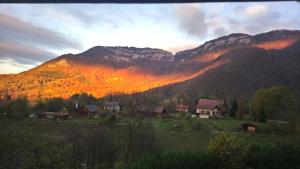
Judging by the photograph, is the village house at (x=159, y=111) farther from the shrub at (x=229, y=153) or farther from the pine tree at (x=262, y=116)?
the shrub at (x=229, y=153)

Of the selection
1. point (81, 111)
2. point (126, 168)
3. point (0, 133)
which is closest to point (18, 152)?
point (0, 133)

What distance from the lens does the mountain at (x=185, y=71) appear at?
81.4 meters

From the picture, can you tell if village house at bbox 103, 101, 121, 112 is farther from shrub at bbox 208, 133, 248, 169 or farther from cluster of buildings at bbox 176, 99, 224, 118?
shrub at bbox 208, 133, 248, 169

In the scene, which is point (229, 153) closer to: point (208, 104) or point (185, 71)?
point (208, 104)

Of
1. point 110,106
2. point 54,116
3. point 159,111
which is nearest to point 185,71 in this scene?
point 110,106

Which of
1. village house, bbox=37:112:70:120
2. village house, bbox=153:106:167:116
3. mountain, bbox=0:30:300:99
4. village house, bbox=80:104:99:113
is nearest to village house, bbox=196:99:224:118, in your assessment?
village house, bbox=153:106:167:116

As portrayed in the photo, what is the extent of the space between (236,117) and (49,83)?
85.3 meters

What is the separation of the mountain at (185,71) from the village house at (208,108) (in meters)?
15.8

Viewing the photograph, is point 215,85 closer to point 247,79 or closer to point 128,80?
point 247,79

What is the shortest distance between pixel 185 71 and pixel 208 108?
99.5 meters

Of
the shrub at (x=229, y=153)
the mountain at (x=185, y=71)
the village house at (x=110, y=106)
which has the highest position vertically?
the mountain at (x=185, y=71)

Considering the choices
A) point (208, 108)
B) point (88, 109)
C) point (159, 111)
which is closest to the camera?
point (159, 111)

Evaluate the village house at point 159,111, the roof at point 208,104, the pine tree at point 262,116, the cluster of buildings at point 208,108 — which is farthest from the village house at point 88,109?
the pine tree at point 262,116

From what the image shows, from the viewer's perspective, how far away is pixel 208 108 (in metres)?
56.0
